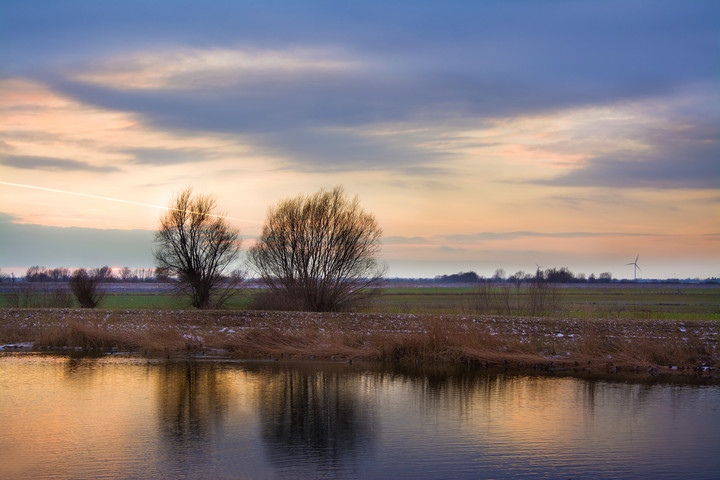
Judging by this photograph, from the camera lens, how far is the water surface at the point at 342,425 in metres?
11.0

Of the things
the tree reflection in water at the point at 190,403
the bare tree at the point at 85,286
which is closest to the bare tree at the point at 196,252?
the bare tree at the point at 85,286

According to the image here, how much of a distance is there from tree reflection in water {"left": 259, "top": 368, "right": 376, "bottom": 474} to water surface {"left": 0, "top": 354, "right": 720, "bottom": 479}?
4 cm

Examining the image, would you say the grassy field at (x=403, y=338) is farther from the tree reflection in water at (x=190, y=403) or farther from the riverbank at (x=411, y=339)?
the tree reflection in water at (x=190, y=403)

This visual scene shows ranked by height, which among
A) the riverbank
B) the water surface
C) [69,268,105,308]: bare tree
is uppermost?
[69,268,105,308]: bare tree

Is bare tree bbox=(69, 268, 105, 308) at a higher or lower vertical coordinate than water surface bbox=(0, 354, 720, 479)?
higher

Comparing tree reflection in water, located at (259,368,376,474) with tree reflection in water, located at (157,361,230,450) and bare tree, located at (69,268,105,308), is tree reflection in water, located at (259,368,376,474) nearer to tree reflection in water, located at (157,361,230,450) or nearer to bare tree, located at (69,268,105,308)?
tree reflection in water, located at (157,361,230,450)

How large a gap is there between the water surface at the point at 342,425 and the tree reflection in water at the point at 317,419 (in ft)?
0.14

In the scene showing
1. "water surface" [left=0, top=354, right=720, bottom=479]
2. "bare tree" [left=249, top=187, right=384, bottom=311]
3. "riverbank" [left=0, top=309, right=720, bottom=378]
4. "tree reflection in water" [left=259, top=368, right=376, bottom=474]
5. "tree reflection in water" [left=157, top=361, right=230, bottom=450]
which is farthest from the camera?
"bare tree" [left=249, top=187, right=384, bottom=311]

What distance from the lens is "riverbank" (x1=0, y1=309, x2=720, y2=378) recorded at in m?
23.4

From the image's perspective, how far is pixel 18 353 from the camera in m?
25.5

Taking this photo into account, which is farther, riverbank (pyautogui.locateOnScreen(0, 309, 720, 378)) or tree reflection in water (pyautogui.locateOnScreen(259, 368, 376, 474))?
riverbank (pyautogui.locateOnScreen(0, 309, 720, 378))

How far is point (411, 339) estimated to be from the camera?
2508cm

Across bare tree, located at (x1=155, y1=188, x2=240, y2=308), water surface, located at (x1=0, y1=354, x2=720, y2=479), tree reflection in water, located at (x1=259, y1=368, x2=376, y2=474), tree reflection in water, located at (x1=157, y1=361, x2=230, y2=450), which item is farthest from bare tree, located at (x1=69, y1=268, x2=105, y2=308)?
tree reflection in water, located at (x1=259, y1=368, x2=376, y2=474)

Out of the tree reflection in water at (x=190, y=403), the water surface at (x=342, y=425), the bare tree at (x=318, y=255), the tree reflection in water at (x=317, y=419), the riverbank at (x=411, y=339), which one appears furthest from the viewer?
the bare tree at (x=318, y=255)
